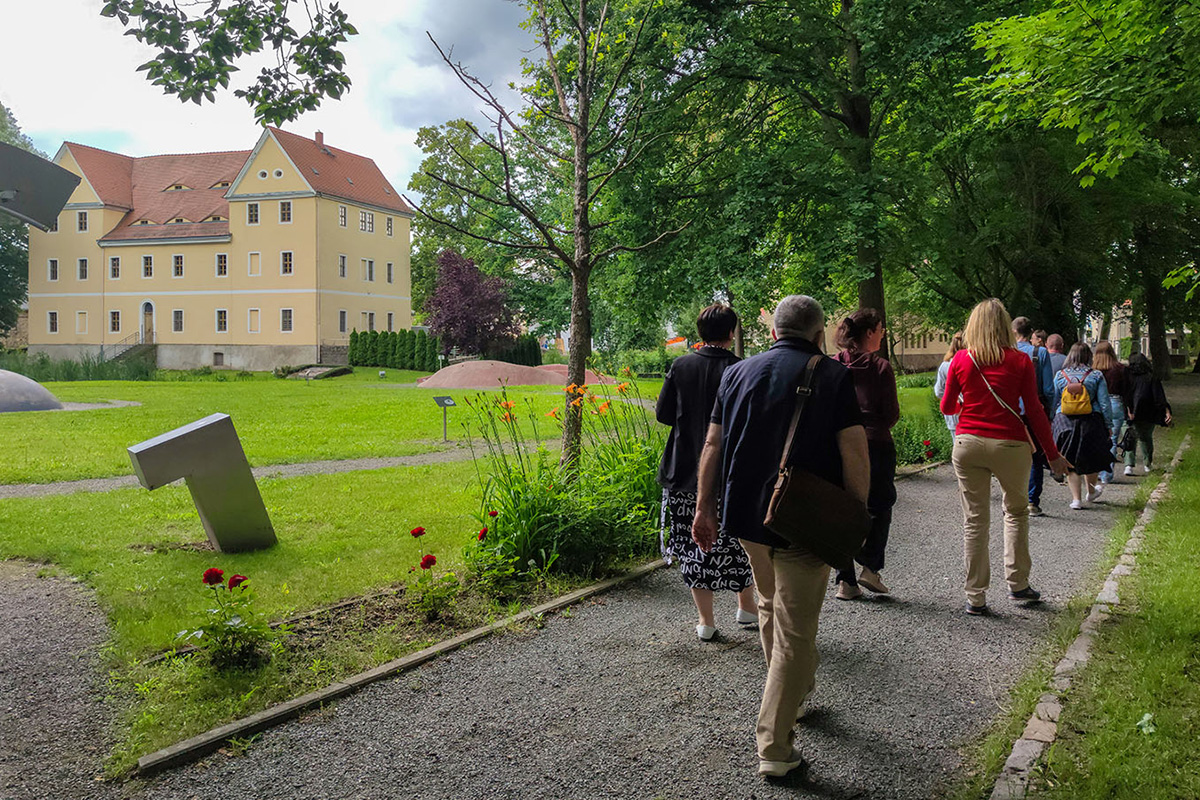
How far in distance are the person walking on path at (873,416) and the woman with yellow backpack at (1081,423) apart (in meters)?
4.83

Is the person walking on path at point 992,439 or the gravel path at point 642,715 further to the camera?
the person walking on path at point 992,439

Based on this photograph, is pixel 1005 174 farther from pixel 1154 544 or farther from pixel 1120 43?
pixel 1154 544

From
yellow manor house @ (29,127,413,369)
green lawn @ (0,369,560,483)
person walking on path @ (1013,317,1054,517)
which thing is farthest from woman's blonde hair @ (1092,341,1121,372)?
yellow manor house @ (29,127,413,369)

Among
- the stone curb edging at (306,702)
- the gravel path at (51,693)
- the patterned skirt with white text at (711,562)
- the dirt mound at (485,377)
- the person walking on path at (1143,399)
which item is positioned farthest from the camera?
the dirt mound at (485,377)

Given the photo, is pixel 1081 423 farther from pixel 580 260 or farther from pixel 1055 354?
pixel 580 260

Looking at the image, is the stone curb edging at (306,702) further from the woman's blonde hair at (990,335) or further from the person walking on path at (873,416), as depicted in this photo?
the woman's blonde hair at (990,335)

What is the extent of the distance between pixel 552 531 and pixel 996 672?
3176 millimetres

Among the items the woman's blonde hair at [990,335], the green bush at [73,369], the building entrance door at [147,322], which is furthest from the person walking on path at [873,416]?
the building entrance door at [147,322]

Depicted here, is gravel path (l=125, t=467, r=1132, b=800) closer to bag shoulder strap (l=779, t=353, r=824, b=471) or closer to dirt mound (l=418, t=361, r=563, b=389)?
bag shoulder strap (l=779, t=353, r=824, b=471)

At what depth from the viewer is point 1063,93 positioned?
31.8 feet

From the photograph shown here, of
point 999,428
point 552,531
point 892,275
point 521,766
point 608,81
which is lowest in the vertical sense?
point 521,766

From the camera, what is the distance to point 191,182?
62188 mm

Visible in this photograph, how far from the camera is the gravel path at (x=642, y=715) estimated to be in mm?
3693

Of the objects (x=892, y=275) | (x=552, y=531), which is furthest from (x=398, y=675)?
(x=892, y=275)
